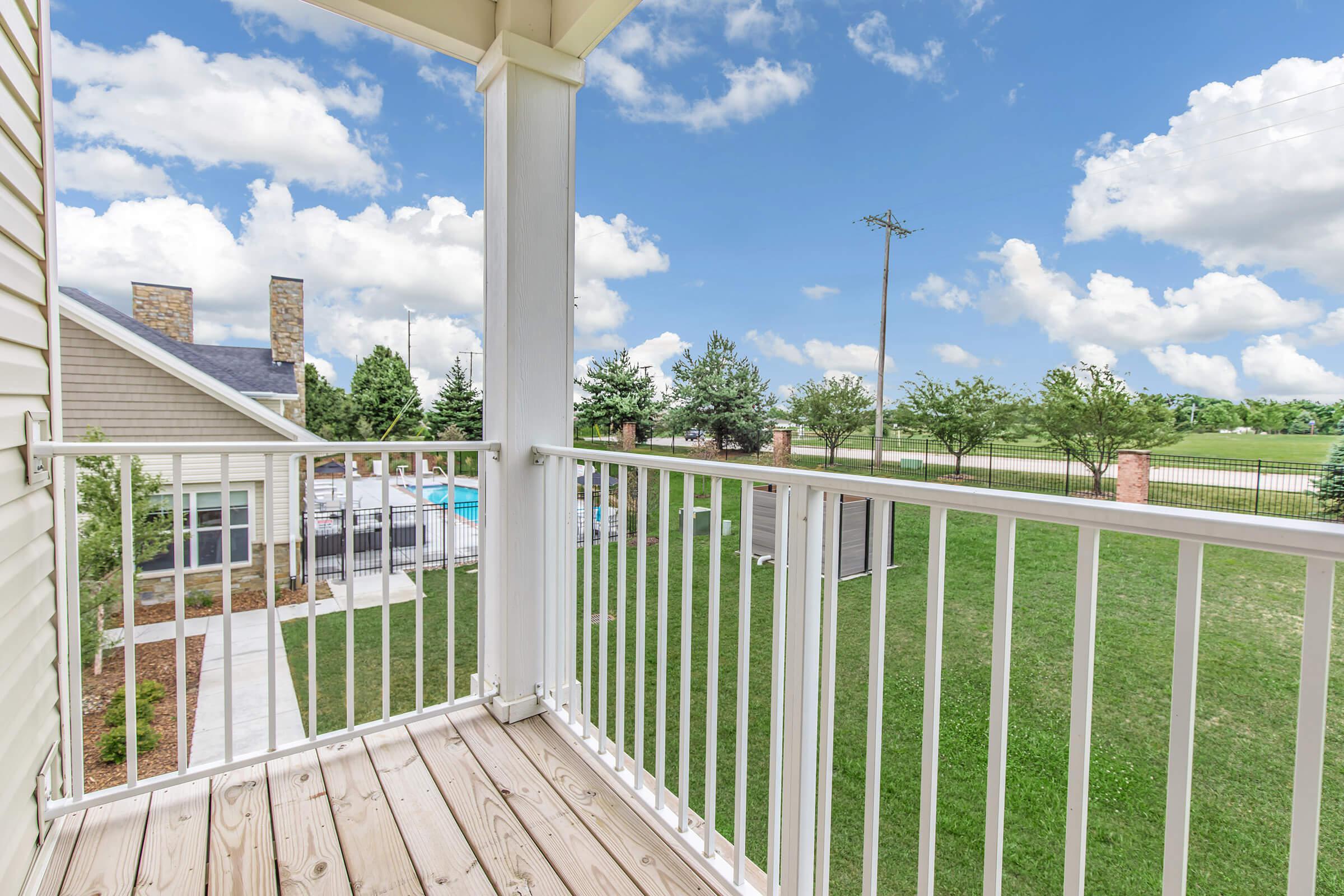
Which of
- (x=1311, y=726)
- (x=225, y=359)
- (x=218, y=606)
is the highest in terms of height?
(x=225, y=359)

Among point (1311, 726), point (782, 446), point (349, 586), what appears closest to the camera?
point (1311, 726)

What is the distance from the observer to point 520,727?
211 cm

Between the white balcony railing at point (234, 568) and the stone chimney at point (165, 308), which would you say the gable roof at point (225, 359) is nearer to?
the stone chimney at point (165, 308)

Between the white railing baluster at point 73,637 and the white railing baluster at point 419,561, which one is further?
the white railing baluster at point 419,561

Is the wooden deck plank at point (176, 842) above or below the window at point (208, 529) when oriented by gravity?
below

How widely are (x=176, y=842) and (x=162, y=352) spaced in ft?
4.59

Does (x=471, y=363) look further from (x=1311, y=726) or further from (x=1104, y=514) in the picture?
(x=1311, y=726)

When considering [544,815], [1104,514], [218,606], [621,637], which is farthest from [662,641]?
[218,606]

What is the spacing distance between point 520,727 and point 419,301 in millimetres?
1733

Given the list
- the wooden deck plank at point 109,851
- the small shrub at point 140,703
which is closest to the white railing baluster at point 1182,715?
the wooden deck plank at point 109,851

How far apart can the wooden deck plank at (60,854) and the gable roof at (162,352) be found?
112 cm

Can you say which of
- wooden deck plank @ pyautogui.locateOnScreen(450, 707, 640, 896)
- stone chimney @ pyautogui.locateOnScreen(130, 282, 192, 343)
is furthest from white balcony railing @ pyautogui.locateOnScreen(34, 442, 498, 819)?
stone chimney @ pyautogui.locateOnScreen(130, 282, 192, 343)

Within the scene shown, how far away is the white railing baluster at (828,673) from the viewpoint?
3.62 ft

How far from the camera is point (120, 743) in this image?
6.91 ft
